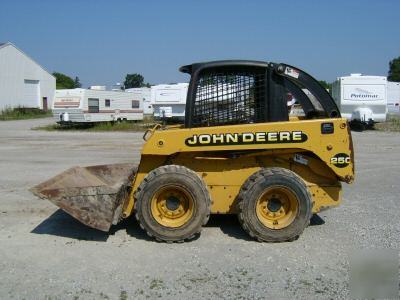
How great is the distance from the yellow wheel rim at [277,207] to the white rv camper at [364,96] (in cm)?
2037

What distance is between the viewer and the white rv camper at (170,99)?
3111cm

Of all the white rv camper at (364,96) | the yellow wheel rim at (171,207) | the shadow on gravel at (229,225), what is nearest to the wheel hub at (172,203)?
the yellow wheel rim at (171,207)

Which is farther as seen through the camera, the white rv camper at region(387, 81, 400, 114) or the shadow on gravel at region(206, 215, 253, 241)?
the white rv camper at region(387, 81, 400, 114)

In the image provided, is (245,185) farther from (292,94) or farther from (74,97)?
(74,97)

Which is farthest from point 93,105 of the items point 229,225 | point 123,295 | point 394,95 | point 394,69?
point 394,69

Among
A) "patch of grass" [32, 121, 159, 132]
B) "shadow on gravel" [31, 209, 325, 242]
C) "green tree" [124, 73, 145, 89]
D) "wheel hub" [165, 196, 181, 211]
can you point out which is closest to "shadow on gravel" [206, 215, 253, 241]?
"shadow on gravel" [31, 209, 325, 242]

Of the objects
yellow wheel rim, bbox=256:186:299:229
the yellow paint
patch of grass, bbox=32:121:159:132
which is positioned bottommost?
yellow wheel rim, bbox=256:186:299:229

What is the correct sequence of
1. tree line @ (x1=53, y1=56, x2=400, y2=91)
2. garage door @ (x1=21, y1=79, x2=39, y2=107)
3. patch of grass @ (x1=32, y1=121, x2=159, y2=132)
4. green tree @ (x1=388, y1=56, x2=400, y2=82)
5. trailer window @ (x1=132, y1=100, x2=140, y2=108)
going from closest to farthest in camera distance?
1. patch of grass @ (x1=32, y1=121, x2=159, y2=132)
2. trailer window @ (x1=132, y1=100, x2=140, y2=108)
3. garage door @ (x1=21, y1=79, x2=39, y2=107)
4. tree line @ (x1=53, y1=56, x2=400, y2=91)
5. green tree @ (x1=388, y1=56, x2=400, y2=82)

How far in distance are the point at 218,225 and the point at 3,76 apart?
183ft

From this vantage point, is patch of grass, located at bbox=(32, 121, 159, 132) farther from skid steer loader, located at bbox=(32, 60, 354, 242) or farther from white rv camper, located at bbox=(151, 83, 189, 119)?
skid steer loader, located at bbox=(32, 60, 354, 242)

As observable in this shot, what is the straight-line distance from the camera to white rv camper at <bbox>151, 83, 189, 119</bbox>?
102 ft

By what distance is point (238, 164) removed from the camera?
6.21 metres

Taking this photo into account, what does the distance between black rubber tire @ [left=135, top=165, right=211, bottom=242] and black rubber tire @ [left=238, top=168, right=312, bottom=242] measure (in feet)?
1.60

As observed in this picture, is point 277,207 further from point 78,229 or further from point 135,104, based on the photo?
point 135,104
